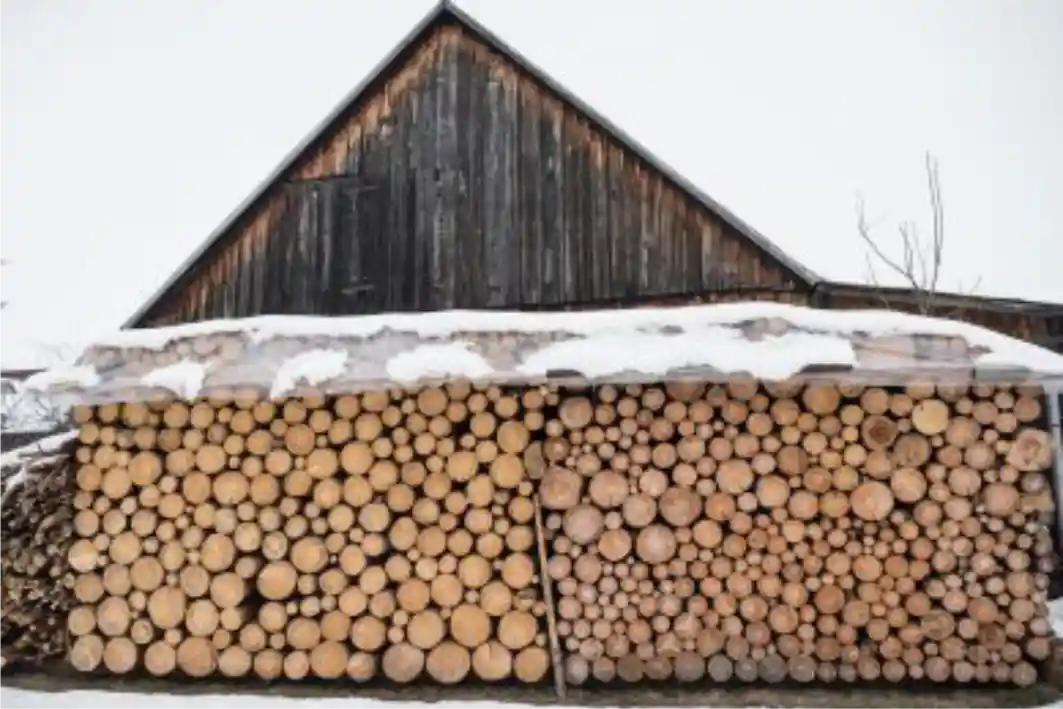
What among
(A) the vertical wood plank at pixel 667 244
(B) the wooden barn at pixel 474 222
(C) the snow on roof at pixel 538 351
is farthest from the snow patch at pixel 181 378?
(A) the vertical wood plank at pixel 667 244

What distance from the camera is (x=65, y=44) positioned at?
611 ft

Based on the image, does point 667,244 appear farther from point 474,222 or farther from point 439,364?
point 439,364

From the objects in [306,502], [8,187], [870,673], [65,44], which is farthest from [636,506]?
[65,44]

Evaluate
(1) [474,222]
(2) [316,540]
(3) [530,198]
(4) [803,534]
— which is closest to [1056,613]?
(4) [803,534]

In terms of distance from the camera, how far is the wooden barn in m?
9.41

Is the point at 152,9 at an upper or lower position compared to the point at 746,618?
upper

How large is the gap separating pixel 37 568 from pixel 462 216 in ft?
17.3

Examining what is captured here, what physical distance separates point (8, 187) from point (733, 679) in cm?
3905

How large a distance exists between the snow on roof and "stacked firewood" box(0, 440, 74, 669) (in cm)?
104

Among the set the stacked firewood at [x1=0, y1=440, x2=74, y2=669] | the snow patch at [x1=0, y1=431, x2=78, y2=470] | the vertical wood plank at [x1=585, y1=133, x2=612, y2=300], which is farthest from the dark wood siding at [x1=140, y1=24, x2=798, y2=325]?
the stacked firewood at [x1=0, y1=440, x2=74, y2=669]

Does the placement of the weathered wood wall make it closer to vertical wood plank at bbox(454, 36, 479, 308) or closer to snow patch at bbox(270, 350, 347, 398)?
vertical wood plank at bbox(454, 36, 479, 308)

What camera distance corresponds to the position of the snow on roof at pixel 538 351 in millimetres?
5156

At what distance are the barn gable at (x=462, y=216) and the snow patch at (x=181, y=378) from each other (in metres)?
4.14

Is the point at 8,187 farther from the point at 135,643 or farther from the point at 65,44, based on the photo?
the point at 65,44
